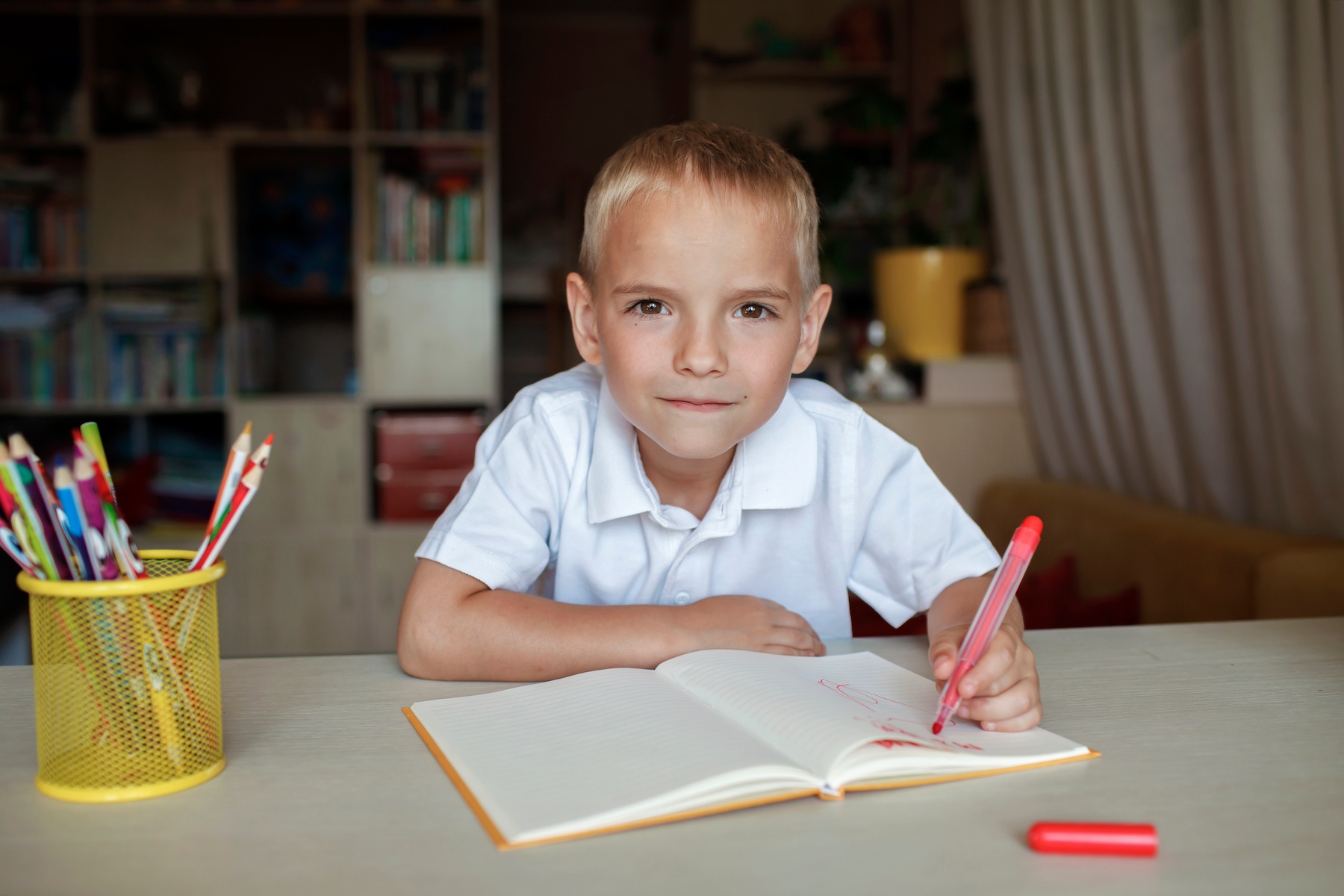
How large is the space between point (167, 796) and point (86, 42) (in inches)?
118

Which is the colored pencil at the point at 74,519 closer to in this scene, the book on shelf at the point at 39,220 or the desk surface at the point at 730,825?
the desk surface at the point at 730,825

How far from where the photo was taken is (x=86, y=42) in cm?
284

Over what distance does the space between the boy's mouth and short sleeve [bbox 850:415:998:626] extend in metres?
0.24

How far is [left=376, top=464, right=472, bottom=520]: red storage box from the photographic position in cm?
298

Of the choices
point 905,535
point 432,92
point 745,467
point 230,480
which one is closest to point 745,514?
point 745,467

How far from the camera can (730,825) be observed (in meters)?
0.49

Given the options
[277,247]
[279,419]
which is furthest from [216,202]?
[279,419]

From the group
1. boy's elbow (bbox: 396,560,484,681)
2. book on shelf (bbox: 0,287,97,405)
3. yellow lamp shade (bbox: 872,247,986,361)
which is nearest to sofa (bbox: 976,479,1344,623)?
yellow lamp shade (bbox: 872,247,986,361)

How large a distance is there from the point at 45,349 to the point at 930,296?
246 centimetres

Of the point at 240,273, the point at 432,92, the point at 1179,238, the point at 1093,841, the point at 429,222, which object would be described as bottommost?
the point at 1093,841

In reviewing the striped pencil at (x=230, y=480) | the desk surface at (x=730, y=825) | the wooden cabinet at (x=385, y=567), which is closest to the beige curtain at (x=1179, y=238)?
the desk surface at (x=730, y=825)

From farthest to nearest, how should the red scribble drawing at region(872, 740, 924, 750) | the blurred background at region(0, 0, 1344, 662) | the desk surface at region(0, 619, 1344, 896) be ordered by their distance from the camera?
the blurred background at region(0, 0, 1344, 662)
the red scribble drawing at region(872, 740, 924, 750)
the desk surface at region(0, 619, 1344, 896)

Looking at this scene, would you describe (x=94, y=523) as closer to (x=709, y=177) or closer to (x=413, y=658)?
(x=413, y=658)

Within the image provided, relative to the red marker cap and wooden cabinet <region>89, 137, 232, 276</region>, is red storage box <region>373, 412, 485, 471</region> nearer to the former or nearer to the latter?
wooden cabinet <region>89, 137, 232, 276</region>
